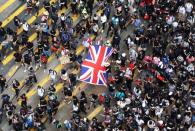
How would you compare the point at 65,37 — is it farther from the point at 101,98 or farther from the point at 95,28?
the point at 101,98

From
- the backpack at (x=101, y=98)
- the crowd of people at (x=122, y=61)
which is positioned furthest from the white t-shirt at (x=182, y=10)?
the backpack at (x=101, y=98)

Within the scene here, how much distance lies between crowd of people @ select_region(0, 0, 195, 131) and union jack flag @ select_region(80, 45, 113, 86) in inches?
22.5

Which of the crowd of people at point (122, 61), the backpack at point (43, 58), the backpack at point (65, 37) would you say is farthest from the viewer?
the backpack at point (65, 37)

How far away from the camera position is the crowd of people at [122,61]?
3528cm

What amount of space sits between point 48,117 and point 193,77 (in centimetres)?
998

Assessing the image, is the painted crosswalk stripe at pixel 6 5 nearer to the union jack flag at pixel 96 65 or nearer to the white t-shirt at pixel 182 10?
the union jack flag at pixel 96 65

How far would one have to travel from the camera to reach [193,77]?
3675 centimetres

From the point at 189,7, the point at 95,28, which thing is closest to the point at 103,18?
the point at 95,28

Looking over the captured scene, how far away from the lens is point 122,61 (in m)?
37.8

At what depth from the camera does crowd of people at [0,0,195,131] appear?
35.3 meters

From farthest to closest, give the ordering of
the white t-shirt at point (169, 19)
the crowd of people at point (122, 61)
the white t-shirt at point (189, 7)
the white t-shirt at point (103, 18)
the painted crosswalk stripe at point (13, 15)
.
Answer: the painted crosswalk stripe at point (13, 15)
the white t-shirt at point (189, 7)
the white t-shirt at point (103, 18)
the white t-shirt at point (169, 19)
the crowd of people at point (122, 61)

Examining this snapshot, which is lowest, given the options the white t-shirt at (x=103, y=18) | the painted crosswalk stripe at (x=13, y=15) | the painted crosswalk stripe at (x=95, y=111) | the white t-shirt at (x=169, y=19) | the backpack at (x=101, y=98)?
the painted crosswalk stripe at (x=95, y=111)

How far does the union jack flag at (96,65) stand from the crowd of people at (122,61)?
57 cm

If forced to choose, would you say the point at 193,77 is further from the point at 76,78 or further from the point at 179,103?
the point at 76,78
